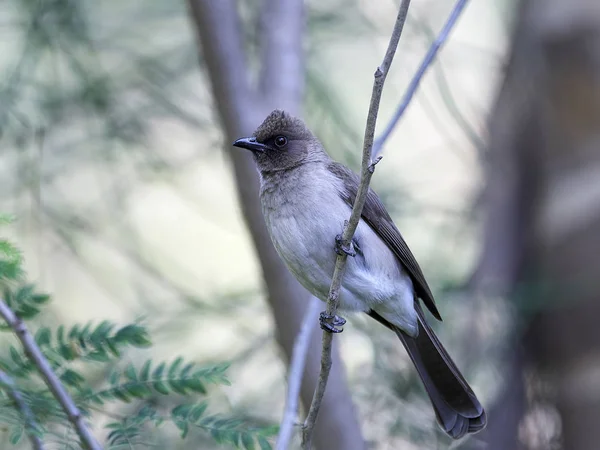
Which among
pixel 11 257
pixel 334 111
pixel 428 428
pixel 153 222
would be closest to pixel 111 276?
pixel 153 222

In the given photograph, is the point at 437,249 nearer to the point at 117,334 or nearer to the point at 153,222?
the point at 153,222

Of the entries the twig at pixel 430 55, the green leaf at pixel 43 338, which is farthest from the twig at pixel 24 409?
the twig at pixel 430 55

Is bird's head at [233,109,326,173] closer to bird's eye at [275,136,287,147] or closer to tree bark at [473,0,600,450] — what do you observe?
bird's eye at [275,136,287,147]

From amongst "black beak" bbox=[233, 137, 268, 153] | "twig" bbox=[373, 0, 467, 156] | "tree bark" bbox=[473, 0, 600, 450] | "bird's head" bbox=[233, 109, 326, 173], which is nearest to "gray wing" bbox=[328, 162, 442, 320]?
"bird's head" bbox=[233, 109, 326, 173]

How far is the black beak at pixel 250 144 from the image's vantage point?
362cm

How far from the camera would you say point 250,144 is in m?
3.64

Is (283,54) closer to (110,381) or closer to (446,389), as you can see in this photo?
(446,389)

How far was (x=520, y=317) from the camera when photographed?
4.81 m

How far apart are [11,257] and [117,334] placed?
0.34 meters

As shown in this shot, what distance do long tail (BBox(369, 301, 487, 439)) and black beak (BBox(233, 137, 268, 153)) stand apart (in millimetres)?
1003

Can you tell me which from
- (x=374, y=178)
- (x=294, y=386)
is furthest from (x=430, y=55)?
(x=374, y=178)

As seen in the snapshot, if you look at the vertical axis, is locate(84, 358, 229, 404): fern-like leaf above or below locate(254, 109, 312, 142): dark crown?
below

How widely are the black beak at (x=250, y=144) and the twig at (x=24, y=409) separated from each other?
1685mm

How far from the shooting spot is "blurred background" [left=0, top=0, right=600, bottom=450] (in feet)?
15.2
